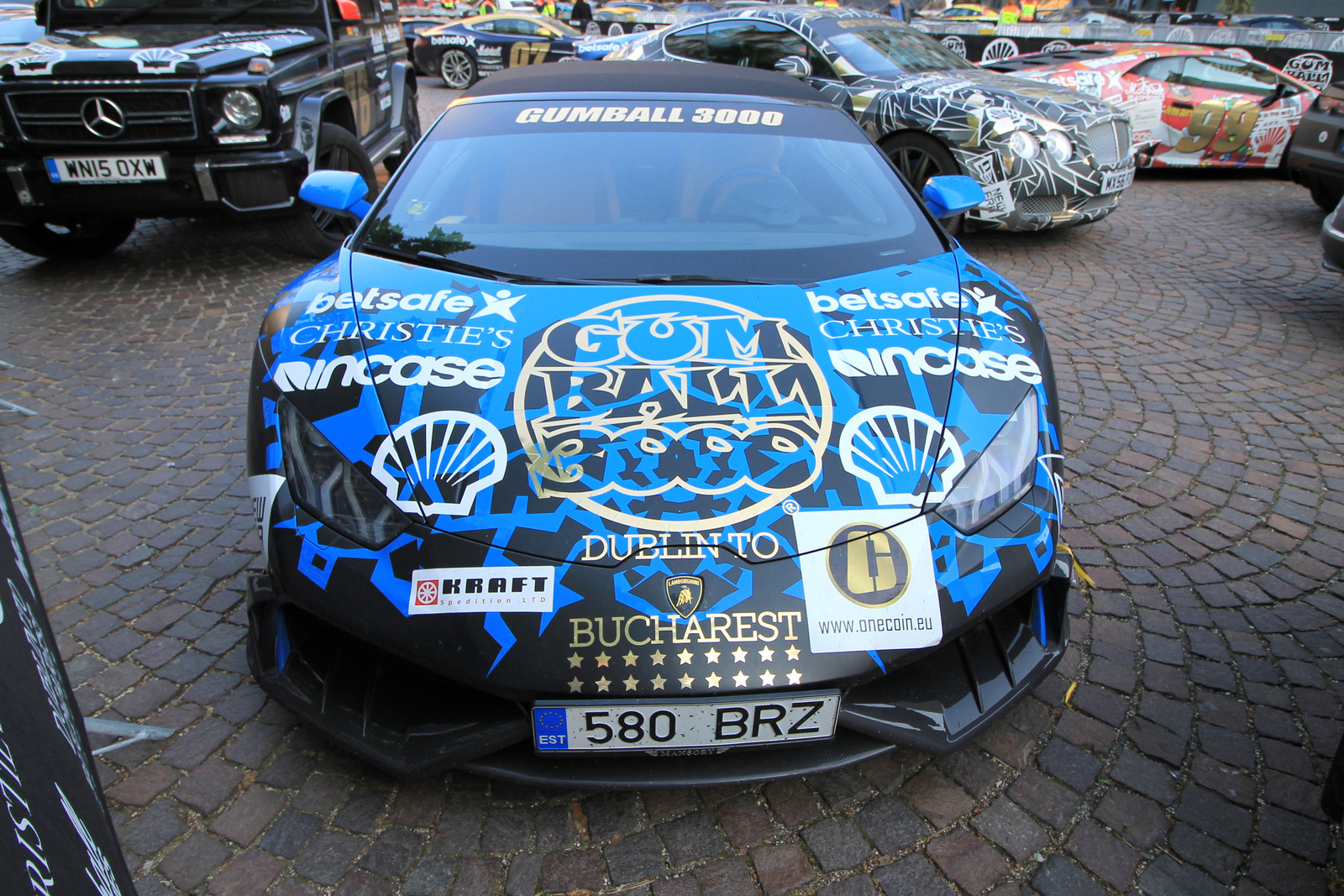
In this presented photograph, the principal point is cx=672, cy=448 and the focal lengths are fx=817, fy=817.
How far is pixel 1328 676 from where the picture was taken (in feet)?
7.19

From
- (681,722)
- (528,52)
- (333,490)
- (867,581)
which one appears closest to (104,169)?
(333,490)

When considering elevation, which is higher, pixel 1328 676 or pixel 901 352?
pixel 901 352

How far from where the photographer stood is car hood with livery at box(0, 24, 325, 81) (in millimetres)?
4453

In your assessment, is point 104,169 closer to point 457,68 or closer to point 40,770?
point 40,770

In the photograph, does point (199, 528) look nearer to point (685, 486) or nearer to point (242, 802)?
point (242, 802)

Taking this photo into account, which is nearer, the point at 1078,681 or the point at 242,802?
the point at 242,802

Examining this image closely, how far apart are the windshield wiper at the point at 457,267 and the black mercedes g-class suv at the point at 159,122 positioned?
293 cm

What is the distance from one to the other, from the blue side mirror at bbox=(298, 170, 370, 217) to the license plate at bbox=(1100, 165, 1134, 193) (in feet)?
16.2

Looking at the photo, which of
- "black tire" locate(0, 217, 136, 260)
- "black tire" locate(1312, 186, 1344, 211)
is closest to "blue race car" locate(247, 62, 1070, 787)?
"black tire" locate(0, 217, 136, 260)

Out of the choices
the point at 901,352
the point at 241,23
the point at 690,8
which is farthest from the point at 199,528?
the point at 690,8

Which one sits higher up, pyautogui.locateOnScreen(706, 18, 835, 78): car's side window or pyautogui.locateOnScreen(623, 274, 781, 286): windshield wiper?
pyautogui.locateOnScreen(706, 18, 835, 78): car's side window

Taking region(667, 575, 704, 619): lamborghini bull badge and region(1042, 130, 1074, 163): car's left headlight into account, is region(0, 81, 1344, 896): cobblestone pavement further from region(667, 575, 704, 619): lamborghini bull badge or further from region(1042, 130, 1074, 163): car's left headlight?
region(1042, 130, 1074, 163): car's left headlight

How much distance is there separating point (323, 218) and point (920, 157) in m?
4.14

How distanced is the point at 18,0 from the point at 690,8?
18048 millimetres
